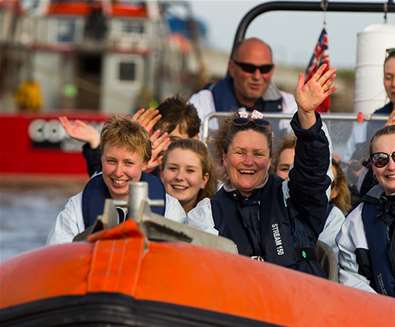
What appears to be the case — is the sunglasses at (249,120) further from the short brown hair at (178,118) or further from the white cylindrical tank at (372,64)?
the white cylindrical tank at (372,64)

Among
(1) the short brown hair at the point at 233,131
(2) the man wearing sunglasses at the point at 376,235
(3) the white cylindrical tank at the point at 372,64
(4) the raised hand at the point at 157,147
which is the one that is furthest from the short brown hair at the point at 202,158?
(3) the white cylindrical tank at the point at 372,64

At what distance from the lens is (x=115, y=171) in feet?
16.1

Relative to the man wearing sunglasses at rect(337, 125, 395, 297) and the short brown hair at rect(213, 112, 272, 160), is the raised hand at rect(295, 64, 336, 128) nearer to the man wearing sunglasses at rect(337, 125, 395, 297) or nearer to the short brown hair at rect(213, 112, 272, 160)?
the man wearing sunglasses at rect(337, 125, 395, 297)

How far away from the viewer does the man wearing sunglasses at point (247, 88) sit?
23.4 ft

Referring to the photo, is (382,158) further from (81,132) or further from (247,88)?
(247,88)

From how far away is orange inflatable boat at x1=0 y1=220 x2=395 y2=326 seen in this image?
3316mm

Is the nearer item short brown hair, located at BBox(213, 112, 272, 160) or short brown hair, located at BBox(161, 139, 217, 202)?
short brown hair, located at BBox(213, 112, 272, 160)

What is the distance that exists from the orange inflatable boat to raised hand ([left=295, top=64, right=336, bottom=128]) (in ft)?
3.10

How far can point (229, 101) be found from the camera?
285 inches

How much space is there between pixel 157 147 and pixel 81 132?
568mm

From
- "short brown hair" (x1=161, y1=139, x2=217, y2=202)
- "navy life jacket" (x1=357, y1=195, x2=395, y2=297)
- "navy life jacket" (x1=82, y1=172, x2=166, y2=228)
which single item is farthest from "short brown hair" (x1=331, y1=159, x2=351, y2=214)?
"navy life jacket" (x1=82, y1=172, x2=166, y2=228)

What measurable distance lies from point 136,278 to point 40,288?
305 millimetres

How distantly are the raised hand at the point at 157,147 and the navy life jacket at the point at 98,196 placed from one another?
80cm

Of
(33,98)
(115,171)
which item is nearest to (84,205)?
(115,171)
